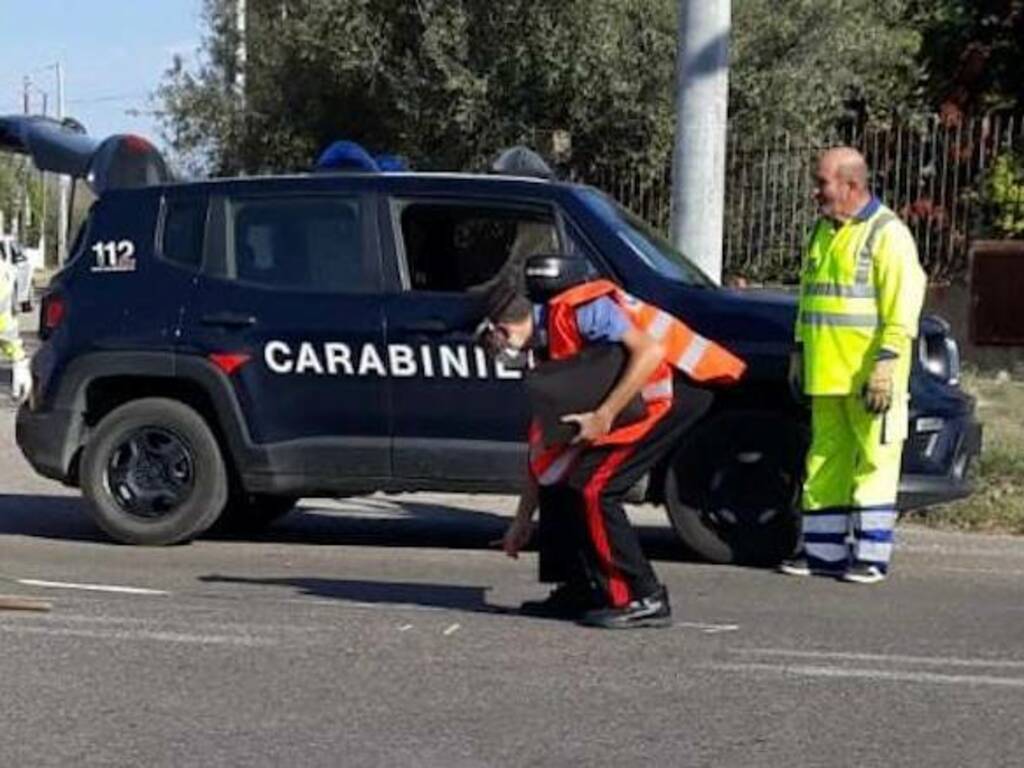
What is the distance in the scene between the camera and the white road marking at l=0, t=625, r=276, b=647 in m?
7.71

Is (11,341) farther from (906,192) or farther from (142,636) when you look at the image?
(142,636)

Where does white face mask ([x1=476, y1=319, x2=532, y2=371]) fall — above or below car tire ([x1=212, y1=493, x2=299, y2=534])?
above

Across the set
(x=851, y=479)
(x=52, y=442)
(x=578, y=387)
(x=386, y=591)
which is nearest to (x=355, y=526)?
(x=52, y=442)

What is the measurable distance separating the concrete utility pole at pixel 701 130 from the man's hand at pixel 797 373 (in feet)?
11.9

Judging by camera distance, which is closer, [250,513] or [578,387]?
[578,387]

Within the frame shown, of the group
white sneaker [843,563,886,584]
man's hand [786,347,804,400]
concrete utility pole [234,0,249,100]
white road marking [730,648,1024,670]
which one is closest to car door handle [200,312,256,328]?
man's hand [786,347,804,400]

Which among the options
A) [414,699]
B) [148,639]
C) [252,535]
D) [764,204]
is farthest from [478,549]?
[764,204]

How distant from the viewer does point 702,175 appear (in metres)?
12.9

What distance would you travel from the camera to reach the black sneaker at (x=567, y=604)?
8023mm

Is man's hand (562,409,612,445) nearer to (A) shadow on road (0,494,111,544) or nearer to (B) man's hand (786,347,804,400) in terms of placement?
(B) man's hand (786,347,804,400)

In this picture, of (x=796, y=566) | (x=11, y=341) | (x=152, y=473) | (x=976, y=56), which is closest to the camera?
(x=796, y=566)

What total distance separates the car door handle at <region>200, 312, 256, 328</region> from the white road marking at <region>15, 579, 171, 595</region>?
56.9 inches

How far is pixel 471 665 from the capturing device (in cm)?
732

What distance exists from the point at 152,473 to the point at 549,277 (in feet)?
10.4
